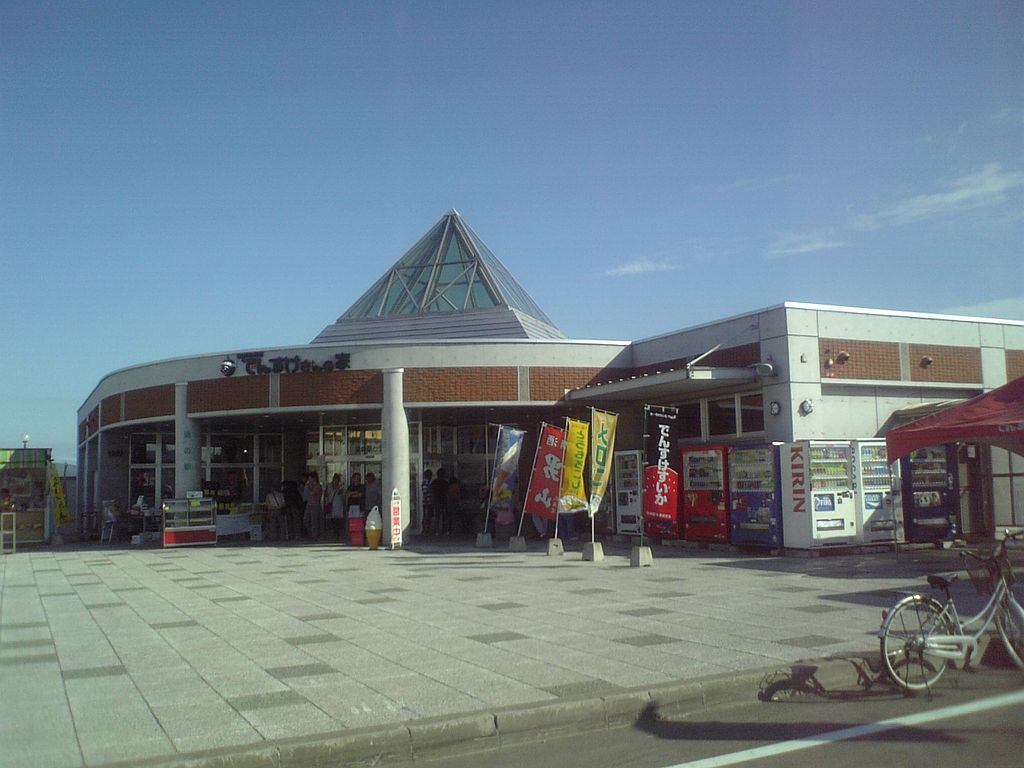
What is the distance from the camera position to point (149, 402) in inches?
1054

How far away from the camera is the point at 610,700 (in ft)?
22.2

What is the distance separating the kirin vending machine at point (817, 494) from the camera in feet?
54.9

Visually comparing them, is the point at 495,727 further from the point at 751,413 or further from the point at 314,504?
the point at 314,504

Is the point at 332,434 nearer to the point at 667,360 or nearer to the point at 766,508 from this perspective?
the point at 667,360

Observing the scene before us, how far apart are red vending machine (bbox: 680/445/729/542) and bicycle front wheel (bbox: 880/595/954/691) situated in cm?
1105

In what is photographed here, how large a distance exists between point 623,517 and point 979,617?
13.8 metres

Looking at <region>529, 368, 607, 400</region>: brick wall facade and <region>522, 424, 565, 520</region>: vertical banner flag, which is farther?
<region>529, 368, 607, 400</region>: brick wall facade

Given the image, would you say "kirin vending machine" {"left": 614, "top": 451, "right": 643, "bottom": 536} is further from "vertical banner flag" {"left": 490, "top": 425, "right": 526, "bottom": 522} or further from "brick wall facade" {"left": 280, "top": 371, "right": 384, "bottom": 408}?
"brick wall facade" {"left": 280, "top": 371, "right": 384, "bottom": 408}

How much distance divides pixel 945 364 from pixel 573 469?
8.67 metres

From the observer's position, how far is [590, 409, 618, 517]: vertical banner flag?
A: 18.0 m

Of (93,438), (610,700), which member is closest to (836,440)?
(610,700)

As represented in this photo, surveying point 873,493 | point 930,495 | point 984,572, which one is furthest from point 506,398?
point 984,572

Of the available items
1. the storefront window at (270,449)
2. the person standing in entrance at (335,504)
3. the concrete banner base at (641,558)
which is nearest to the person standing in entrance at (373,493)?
the person standing in entrance at (335,504)

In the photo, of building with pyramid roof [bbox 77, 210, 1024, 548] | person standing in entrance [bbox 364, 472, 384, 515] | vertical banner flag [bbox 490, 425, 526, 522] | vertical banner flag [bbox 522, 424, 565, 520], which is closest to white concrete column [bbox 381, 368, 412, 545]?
building with pyramid roof [bbox 77, 210, 1024, 548]
